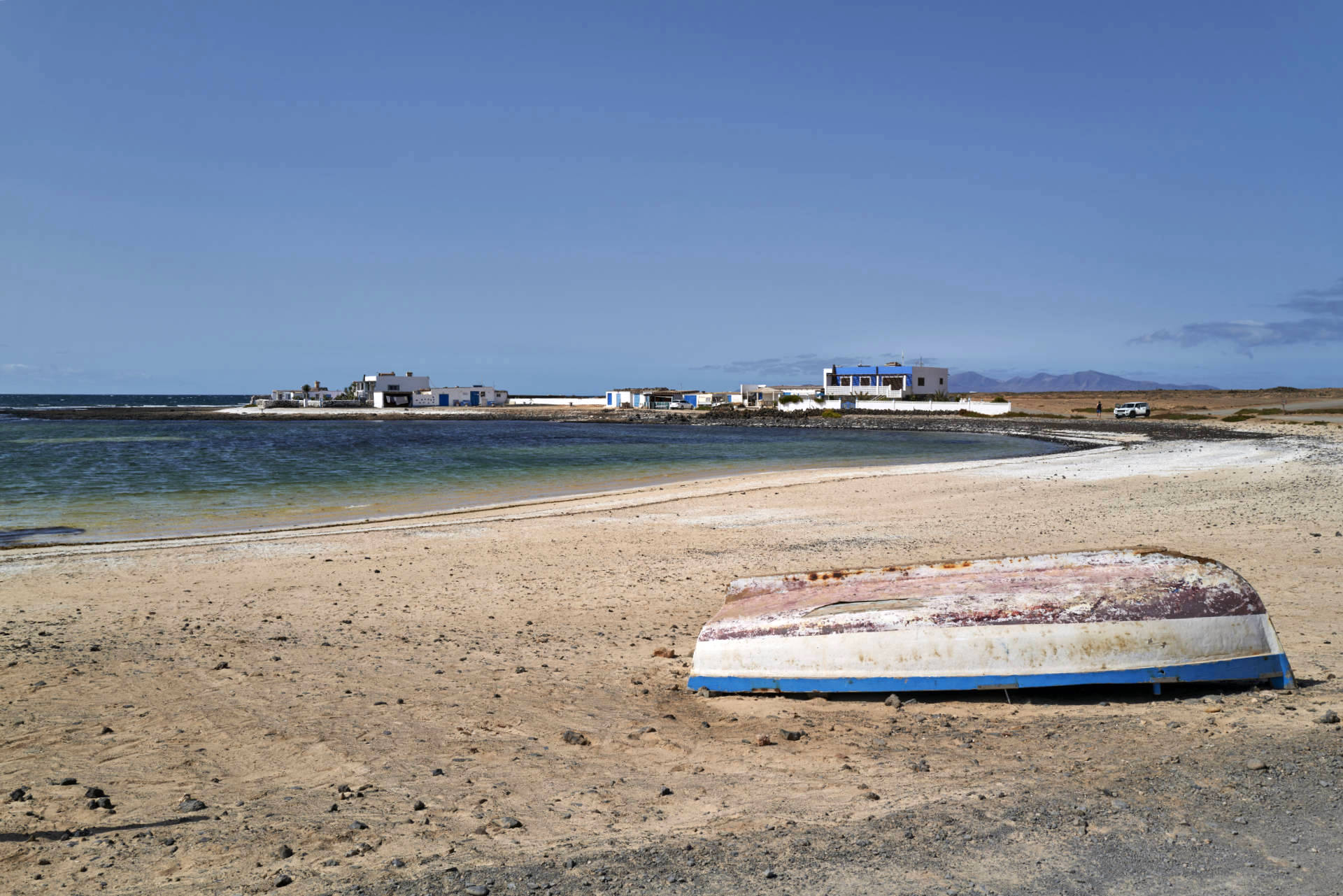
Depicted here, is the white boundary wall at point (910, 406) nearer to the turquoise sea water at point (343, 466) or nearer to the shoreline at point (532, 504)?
the turquoise sea water at point (343, 466)

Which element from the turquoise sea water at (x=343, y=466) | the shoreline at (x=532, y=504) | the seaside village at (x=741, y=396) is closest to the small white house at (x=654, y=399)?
the seaside village at (x=741, y=396)

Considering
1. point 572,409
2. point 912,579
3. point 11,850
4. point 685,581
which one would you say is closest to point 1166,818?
point 912,579

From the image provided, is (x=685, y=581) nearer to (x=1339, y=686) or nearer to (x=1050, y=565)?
(x=1050, y=565)

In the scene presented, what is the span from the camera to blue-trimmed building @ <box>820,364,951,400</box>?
96125 mm

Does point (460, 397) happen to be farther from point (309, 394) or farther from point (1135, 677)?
point (1135, 677)

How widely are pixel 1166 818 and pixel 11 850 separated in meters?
6.14

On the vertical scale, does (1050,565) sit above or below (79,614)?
above

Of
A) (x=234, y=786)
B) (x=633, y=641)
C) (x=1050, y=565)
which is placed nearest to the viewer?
(x=234, y=786)

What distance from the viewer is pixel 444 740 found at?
625cm

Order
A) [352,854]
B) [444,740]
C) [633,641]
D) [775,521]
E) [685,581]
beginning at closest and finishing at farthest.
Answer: [352,854], [444,740], [633,641], [685,581], [775,521]

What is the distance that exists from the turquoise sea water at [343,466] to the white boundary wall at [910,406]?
1747 cm

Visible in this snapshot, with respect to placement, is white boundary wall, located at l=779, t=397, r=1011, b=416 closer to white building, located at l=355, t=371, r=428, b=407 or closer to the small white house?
the small white house

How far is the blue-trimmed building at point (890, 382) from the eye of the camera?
9612 cm

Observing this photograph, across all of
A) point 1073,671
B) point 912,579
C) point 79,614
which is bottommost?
point 79,614
